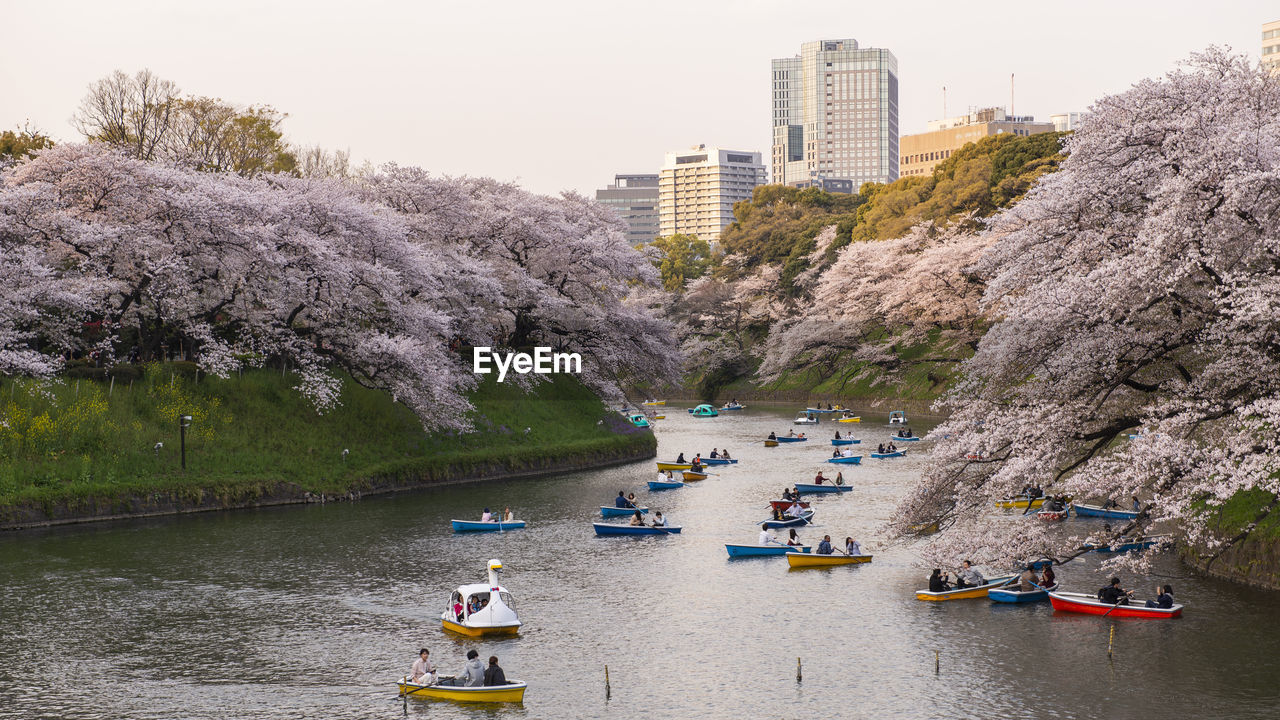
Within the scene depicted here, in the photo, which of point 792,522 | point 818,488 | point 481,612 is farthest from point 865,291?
point 481,612

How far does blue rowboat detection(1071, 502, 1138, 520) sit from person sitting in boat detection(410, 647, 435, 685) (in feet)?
107

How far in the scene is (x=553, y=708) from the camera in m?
24.4

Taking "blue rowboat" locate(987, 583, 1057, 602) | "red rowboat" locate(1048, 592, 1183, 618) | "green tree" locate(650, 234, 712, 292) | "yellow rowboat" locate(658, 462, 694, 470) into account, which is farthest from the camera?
"green tree" locate(650, 234, 712, 292)

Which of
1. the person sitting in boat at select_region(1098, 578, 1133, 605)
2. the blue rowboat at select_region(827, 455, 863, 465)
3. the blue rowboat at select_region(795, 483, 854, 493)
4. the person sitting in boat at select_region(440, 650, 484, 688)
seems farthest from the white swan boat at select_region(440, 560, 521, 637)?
the blue rowboat at select_region(827, 455, 863, 465)

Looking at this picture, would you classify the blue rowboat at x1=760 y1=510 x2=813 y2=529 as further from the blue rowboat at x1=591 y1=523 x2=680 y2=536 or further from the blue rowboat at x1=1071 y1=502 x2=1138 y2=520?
the blue rowboat at x1=1071 y1=502 x2=1138 y2=520

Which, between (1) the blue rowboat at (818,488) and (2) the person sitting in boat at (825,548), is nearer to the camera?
(2) the person sitting in boat at (825,548)

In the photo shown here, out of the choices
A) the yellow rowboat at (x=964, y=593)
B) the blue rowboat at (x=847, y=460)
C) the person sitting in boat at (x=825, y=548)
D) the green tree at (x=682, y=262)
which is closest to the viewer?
the yellow rowboat at (x=964, y=593)

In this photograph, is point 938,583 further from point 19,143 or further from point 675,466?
point 19,143

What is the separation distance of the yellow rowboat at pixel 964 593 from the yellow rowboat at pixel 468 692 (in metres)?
14.0

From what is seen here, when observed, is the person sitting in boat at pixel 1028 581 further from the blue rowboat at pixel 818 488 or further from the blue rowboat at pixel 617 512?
the blue rowboat at pixel 818 488

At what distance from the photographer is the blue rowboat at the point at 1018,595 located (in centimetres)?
3278

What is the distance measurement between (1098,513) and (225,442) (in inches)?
1570

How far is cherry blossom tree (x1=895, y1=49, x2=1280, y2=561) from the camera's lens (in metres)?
26.3

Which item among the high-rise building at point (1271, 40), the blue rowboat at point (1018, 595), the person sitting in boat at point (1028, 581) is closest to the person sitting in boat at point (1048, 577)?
the blue rowboat at point (1018, 595)
